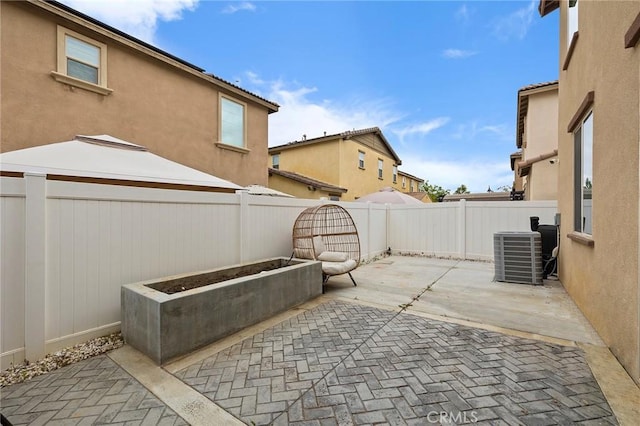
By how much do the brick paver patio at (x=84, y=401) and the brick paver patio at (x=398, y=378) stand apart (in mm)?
383

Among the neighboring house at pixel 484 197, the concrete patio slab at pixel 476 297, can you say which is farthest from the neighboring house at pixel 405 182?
→ the concrete patio slab at pixel 476 297

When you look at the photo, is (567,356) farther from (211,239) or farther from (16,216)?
(16,216)

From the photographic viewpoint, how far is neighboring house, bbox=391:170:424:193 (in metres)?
24.2

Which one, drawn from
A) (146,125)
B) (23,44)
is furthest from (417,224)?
(23,44)

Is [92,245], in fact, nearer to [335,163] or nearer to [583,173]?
[583,173]

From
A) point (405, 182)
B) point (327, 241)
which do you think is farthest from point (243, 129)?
point (405, 182)

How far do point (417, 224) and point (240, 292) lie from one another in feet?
25.9

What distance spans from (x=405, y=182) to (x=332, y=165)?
12088 millimetres

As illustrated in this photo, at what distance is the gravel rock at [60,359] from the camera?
269 cm

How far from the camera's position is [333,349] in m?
3.23

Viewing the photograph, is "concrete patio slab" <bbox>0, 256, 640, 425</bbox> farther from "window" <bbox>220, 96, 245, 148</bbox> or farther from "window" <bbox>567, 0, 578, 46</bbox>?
"window" <bbox>220, 96, 245, 148</bbox>

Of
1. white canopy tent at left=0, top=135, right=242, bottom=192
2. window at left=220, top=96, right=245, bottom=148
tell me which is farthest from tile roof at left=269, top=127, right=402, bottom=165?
white canopy tent at left=0, top=135, right=242, bottom=192

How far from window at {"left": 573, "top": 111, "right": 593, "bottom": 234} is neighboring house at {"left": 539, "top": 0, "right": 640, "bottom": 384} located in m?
0.02

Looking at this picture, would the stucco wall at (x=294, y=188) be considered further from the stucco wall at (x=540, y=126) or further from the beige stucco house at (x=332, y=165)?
the stucco wall at (x=540, y=126)
